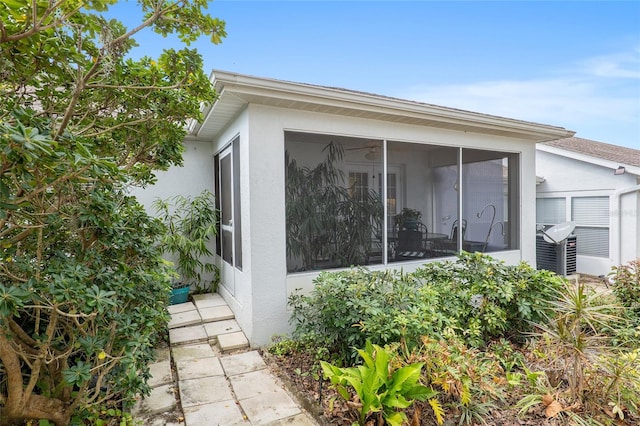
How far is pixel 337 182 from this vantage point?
4.69m

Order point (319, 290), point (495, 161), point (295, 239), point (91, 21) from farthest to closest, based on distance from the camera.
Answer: point (495, 161), point (295, 239), point (319, 290), point (91, 21)

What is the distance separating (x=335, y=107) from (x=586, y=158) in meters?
7.82

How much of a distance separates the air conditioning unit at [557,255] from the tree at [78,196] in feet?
27.6

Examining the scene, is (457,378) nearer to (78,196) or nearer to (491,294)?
(491,294)

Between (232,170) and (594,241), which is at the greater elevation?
(232,170)

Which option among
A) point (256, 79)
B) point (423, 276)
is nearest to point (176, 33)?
point (256, 79)

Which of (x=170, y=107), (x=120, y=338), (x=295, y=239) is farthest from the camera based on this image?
(x=295, y=239)

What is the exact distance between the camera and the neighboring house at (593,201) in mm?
7730

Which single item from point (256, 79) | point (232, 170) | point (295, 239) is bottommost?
point (295, 239)

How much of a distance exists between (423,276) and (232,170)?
3144 millimetres

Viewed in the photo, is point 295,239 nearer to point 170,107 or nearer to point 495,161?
point 170,107

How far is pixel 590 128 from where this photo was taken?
51.0 feet

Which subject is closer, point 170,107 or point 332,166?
point 170,107

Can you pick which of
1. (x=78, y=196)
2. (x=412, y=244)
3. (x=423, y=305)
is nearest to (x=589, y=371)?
(x=423, y=305)
